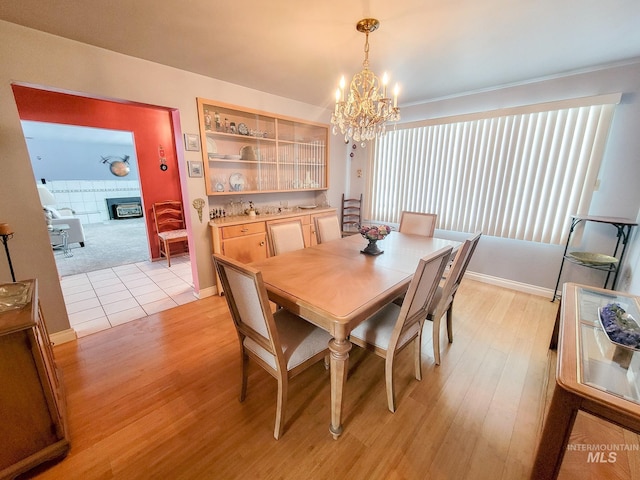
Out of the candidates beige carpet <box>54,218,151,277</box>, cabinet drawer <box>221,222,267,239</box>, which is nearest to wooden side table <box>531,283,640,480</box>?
cabinet drawer <box>221,222,267,239</box>

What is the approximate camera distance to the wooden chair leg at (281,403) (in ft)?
4.33

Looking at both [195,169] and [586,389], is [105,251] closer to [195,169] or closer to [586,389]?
[195,169]

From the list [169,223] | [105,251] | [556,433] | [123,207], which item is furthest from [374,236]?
[123,207]

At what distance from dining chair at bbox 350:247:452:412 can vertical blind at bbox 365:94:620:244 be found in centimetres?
228

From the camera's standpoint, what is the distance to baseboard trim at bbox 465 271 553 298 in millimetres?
3065

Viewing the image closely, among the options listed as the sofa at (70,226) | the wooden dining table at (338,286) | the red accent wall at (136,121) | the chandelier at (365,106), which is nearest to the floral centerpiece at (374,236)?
the wooden dining table at (338,286)

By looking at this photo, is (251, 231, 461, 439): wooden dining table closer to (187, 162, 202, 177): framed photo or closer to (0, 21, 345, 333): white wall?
(187, 162, 202, 177): framed photo

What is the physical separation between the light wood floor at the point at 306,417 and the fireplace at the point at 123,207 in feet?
26.0

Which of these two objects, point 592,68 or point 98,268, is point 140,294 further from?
point 592,68

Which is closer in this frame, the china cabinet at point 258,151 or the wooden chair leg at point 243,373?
the wooden chair leg at point 243,373

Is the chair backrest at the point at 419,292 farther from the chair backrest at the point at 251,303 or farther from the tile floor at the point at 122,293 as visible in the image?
the tile floor at the point at 122,293

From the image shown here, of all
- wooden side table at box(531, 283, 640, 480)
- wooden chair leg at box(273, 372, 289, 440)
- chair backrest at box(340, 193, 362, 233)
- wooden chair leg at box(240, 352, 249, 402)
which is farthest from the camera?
chair backrest at box(340, 193, 362, 233)

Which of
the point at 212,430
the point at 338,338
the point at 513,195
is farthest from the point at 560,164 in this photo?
the point at 212,430

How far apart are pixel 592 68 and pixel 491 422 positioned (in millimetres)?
3362
